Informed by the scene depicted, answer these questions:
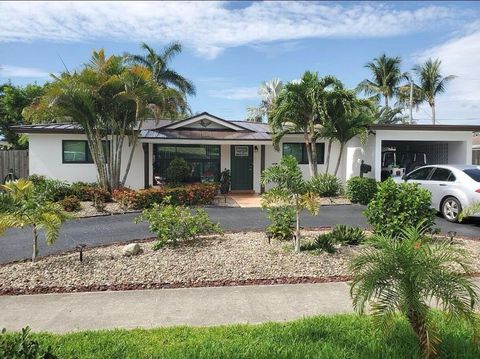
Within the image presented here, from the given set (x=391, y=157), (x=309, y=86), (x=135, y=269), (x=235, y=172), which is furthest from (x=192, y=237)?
(x=391, y=157)

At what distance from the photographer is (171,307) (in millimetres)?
4953

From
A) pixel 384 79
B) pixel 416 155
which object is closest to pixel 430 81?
pixel 384 79

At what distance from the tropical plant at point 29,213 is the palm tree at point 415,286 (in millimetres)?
4834

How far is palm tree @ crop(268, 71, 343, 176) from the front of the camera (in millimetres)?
14961

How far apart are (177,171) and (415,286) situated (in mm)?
13157

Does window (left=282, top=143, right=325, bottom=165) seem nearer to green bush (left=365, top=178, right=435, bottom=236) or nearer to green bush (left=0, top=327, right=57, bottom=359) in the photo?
green bush (left=365, top=178, right=435, bottom=236)

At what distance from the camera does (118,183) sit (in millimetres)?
15055

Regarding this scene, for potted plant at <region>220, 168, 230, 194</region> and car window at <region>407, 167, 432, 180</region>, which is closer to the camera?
car window at <region>407, 167, 432, 180</region>

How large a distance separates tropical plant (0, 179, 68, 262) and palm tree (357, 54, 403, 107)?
38.9m

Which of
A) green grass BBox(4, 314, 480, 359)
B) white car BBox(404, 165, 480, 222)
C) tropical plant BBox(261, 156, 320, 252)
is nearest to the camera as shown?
green grass BBox(4, 314, 480, 359)

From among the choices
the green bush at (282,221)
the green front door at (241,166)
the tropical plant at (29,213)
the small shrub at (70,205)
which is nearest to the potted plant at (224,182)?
the green front door at (241,166)

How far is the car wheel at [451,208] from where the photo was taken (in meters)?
10.8

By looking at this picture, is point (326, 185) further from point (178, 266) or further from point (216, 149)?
point (178, 266)

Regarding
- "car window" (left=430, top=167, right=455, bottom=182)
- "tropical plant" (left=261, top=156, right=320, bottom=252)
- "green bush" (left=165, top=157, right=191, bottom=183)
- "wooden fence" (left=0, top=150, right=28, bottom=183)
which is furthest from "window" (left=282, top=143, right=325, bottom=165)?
"wooden fence" (left=0, top=150, right=28, bottom=183)
